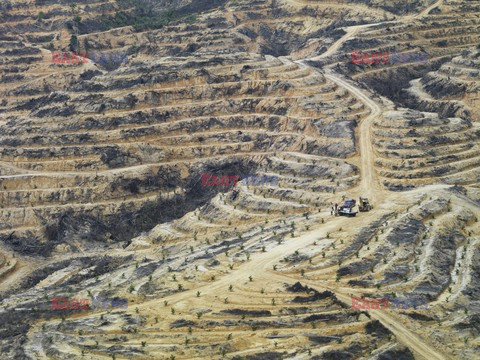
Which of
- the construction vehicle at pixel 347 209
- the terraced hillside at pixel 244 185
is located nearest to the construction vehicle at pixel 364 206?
the construction vehicle at pixel 347 209

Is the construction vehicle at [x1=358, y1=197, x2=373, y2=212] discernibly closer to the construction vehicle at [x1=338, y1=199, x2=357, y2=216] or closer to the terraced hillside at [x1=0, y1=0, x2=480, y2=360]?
the construction vehicle at [x1=338, y1=199, x2=357, y2=216]

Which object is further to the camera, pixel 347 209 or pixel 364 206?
pixel 364 206

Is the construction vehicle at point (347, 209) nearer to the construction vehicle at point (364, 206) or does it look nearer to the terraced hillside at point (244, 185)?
the construction vehicle at point (364, 206)

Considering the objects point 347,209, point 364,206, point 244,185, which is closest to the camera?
point 347,209

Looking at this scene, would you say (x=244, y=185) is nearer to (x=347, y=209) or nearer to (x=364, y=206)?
(x=347, y=209)

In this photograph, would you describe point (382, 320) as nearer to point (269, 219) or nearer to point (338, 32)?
point (269, 219)

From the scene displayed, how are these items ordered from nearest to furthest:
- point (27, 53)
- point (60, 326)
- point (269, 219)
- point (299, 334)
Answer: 1. point (299, 334)
2. point (60, 326)
3. point (269, 219)
4. point (27, 53)

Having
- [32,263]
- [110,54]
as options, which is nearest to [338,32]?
[110,54]

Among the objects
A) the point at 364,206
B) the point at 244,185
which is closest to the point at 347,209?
the point at 364,206
